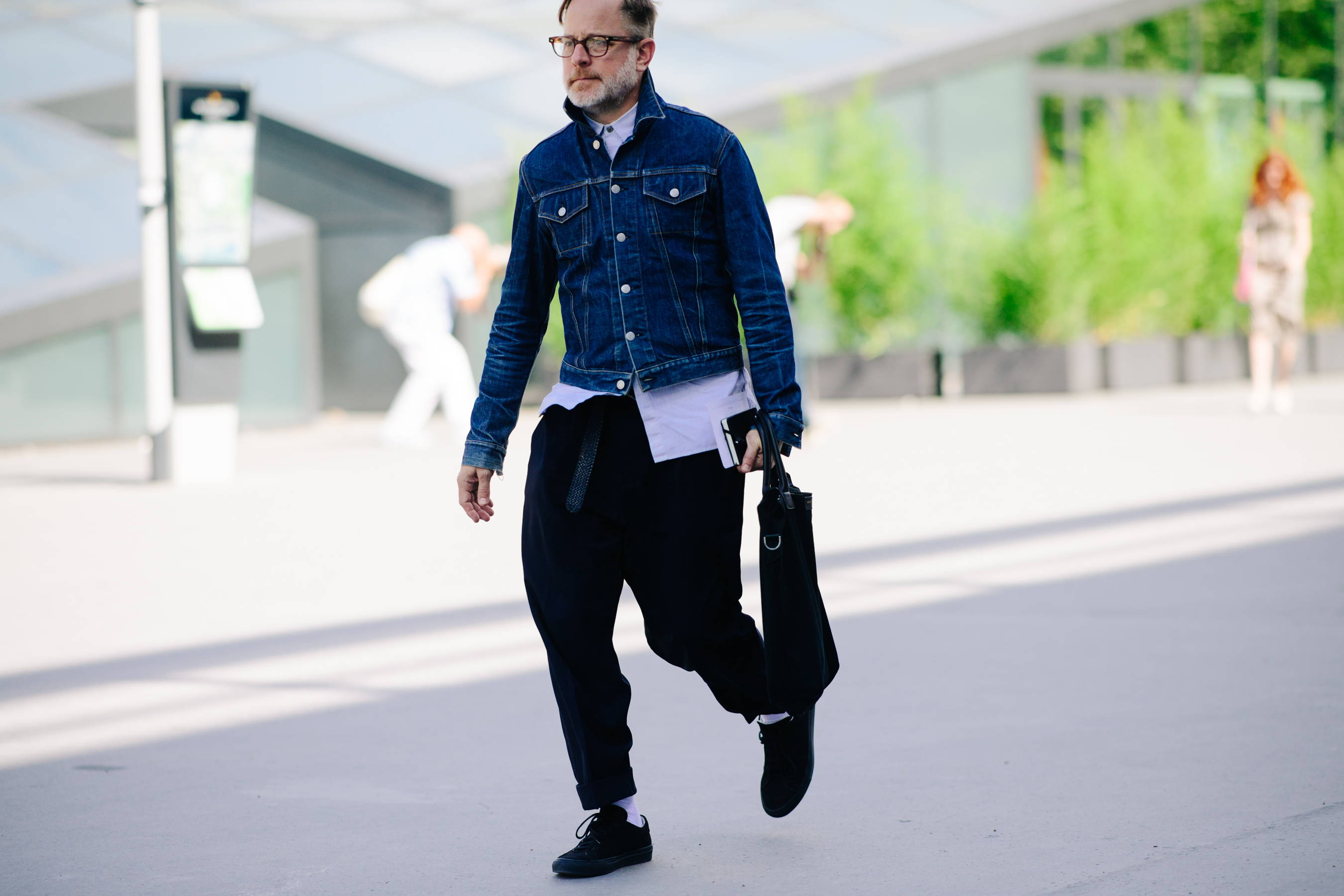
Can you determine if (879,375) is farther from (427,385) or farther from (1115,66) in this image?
(1115,66)

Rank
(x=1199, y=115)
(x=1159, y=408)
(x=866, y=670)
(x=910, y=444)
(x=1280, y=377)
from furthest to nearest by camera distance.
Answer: (x=1199, y=115), (x=1159, y=408), (x=1280, y=377), (x=910, y=444), (x=866, y=670)

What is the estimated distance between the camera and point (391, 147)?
64.2ft

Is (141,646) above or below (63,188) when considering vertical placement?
below

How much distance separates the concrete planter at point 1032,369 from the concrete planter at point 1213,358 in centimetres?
149

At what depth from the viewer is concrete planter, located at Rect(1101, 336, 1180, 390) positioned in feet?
64.6

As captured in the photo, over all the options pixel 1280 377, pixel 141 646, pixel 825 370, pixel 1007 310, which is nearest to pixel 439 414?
pixel 825 370

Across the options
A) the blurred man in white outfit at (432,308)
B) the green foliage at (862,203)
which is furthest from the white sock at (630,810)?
the green foliage at (862,203)

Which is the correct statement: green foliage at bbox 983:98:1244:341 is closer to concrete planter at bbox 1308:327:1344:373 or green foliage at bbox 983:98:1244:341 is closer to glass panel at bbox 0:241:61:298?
concrete planter at bbox 1308:327:1344:373

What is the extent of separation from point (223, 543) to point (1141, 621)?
466 cm

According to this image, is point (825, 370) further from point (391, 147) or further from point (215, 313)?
point (215, 313)

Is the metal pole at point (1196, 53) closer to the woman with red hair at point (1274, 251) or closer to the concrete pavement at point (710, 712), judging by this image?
the woman with red hair at point (1274, 251)

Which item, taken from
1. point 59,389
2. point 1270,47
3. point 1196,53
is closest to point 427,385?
point 59,389

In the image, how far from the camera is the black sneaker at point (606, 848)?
346cm

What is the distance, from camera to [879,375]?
19594mm
